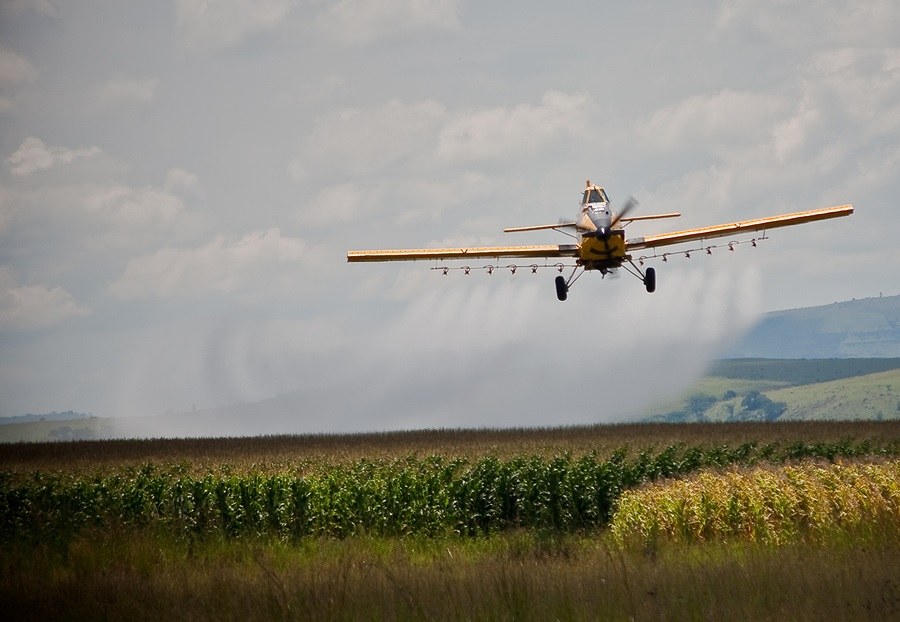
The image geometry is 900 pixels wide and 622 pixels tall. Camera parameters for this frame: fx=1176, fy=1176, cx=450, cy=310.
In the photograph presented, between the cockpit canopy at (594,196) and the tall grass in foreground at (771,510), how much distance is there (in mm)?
16546

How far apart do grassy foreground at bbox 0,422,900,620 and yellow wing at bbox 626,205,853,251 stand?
28.2 ft

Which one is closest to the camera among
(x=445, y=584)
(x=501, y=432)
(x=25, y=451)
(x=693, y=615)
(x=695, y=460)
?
(x=693, y=615)

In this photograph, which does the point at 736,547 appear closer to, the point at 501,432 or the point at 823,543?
the point at 823,543

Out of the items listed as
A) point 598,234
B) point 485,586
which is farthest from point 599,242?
point 485,586

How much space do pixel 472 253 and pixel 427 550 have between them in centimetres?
1912

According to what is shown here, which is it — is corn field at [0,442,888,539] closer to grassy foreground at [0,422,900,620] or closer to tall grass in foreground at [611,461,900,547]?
grassy foreground at [0,422,900,620]

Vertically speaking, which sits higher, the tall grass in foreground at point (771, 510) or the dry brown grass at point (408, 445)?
the dry brown grass at point (408, 445)

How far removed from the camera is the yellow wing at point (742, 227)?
151ft

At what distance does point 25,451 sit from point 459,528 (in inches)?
1826

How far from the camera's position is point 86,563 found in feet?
84.7

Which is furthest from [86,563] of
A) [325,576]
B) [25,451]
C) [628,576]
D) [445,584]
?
[25,451]

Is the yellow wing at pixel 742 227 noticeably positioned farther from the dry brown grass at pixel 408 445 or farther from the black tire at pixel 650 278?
the dry brown grass at pixel 408 445

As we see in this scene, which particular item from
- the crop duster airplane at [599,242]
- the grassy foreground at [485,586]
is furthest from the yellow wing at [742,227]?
the grassy foreground at [485,586]

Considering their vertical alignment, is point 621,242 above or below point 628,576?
above
